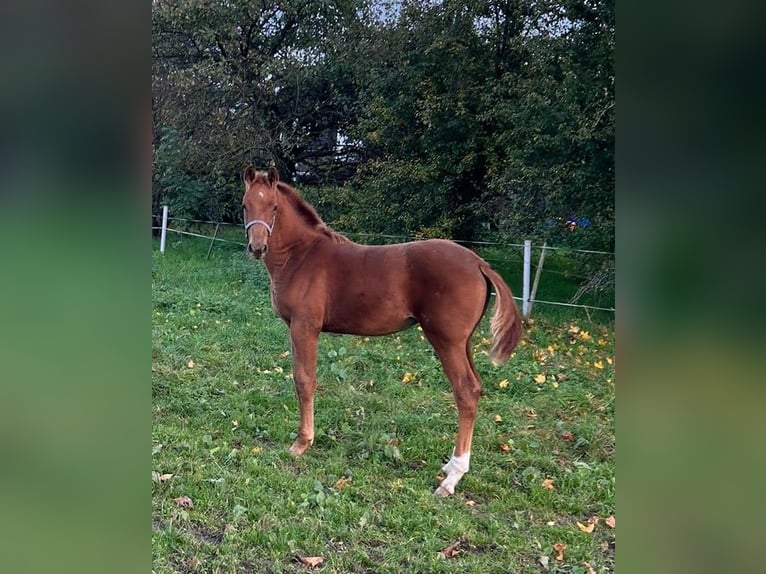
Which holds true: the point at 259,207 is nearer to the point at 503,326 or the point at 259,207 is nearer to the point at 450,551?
the point at 503,326

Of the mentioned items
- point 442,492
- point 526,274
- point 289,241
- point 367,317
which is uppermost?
point 289,241

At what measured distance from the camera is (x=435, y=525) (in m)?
2.65

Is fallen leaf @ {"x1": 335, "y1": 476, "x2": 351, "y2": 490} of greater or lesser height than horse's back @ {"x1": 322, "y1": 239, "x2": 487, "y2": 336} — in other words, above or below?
below

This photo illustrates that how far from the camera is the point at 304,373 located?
133 inches

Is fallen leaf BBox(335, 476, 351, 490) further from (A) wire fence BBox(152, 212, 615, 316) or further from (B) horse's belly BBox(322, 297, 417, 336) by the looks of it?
(A) wire fence BBox(152, 212, 615, 316)

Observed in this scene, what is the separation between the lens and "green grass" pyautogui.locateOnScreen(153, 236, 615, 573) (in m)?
2.50

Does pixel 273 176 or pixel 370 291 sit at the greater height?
pixel 273 176

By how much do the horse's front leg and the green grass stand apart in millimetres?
97

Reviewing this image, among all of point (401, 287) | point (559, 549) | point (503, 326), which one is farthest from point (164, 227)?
point (559, 549)

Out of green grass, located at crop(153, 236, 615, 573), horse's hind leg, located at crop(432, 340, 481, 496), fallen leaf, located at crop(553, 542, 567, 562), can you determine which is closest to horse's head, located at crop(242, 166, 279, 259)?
horse's hind leg, located at crop(432, 340, 481, 496)

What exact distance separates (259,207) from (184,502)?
1.63 meters

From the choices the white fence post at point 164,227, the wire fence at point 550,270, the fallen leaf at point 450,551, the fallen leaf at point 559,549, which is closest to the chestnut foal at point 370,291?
the fallen leaf at point 450,551
